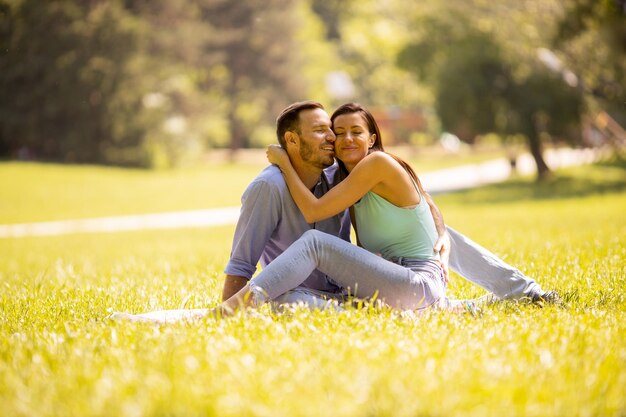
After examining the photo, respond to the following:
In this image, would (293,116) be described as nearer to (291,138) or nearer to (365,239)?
(291,138)

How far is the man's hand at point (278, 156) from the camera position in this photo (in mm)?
Answer: 5168

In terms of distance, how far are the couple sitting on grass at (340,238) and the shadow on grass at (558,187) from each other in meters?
18.1

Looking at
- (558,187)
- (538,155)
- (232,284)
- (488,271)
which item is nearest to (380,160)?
(488,271)

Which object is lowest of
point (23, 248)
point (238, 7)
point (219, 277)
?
point (23, 248)

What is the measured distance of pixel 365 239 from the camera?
5160 mm

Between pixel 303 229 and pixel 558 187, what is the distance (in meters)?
22.0

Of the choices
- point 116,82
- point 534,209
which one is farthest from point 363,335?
point 116,82

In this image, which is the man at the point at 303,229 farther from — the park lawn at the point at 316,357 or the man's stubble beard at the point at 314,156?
the park lawn at the point at 316,357

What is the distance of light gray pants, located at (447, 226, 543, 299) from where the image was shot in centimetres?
522

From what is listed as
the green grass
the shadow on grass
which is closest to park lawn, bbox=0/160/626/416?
the shadow on grass

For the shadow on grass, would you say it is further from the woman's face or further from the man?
the woman's face

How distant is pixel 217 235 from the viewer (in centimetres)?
1625

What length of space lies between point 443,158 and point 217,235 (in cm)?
3002

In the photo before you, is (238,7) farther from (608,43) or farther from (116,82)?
(608,43)
